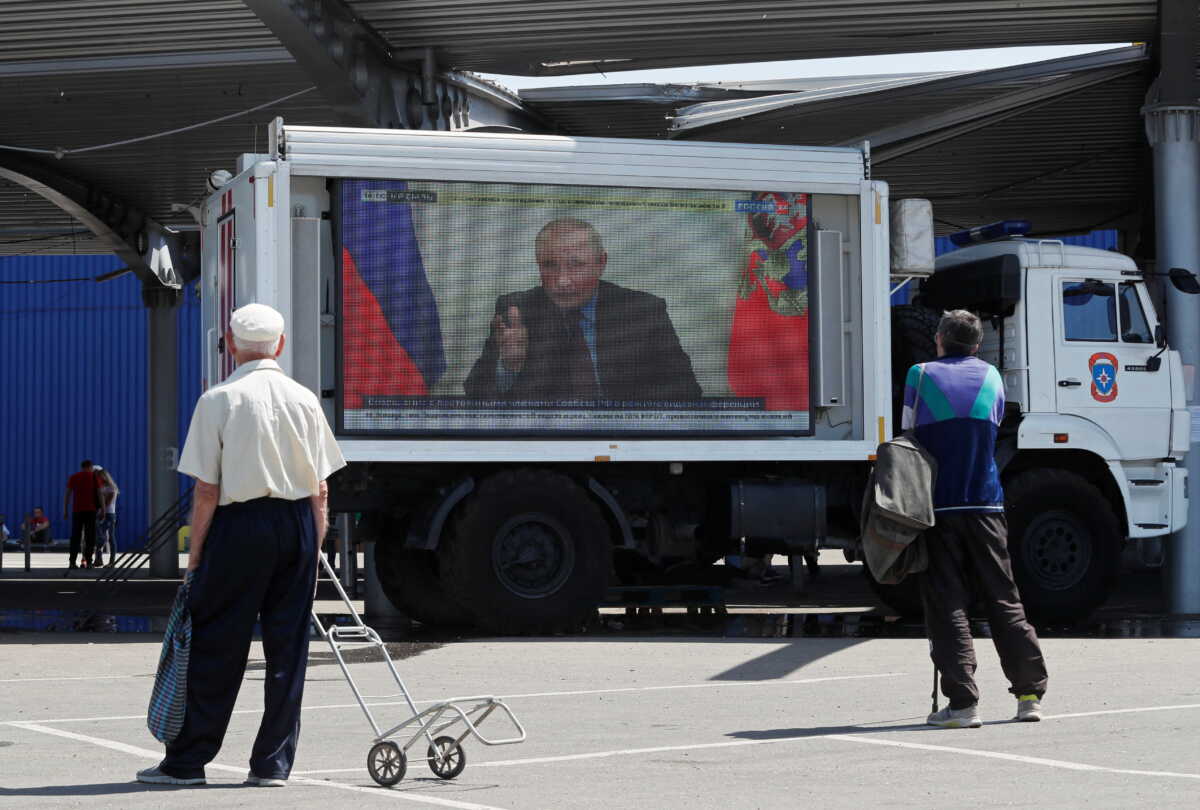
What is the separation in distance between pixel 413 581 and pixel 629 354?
2.64 m

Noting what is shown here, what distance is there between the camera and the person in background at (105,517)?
29.3 m

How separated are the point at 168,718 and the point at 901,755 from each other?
289 cm

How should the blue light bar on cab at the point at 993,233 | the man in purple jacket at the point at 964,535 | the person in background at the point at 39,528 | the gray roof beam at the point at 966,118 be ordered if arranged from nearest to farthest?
1. the man in purple jacket at the point at 964,535
2. the blue light bar on cab at the point at 993,233
3. the gray roof beam at the point at 966,118
4. the person in background at the point at 39,528

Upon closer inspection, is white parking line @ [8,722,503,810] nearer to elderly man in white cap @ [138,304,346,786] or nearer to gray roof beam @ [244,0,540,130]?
elderly man in white cap @ [138,304,346,786]

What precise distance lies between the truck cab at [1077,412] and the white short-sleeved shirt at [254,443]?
866 cm

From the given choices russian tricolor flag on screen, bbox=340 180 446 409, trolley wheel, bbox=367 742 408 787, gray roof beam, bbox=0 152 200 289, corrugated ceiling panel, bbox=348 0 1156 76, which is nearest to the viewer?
trolley wheel, bbox=367 742 408 787

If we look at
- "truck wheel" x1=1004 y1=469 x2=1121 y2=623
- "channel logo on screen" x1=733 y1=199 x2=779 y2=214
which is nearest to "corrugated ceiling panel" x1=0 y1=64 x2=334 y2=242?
"channel logo on screen" x1=733 y1=199 x2=779 y2=214

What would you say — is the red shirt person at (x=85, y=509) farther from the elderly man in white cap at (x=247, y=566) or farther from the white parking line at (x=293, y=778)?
the elderly man in white cap at (x=247, y=566)

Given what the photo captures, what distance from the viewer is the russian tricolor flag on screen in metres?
13.1

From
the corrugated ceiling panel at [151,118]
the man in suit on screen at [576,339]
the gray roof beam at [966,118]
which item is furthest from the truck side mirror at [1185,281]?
the corrugated ceiling panel at [151,118]

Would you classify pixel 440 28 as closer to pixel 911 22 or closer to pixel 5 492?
pixel 911 22

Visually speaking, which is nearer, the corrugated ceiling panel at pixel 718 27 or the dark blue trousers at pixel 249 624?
the dark blue trousers at pixel 249 624

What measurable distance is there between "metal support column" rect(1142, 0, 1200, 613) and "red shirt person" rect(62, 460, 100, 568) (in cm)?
1754

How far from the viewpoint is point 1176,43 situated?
15.6 metres
